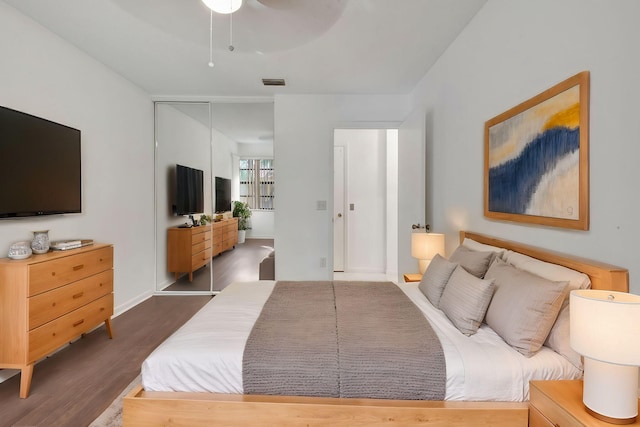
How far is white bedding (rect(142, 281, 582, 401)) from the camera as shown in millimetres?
1386

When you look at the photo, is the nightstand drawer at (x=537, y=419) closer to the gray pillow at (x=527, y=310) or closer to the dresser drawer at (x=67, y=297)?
the gray pillow at (x=527, y=310)

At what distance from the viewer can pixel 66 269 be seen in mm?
2453

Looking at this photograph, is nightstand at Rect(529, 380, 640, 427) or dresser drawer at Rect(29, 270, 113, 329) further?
dresser drawer at Rect(29, 270, 113, 329)

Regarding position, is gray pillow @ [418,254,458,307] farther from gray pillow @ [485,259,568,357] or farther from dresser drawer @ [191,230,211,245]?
dresser drawer @ [191,230,211,245]

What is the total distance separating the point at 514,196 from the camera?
203 centimetres

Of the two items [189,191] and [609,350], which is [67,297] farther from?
[609,350]

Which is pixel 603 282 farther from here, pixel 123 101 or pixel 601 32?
pixel 123 101

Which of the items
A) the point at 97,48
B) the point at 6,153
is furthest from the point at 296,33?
the point at 97,48

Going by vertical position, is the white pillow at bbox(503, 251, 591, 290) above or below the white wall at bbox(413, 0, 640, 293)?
below

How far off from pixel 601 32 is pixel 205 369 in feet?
7.23

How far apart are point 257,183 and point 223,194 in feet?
1.61

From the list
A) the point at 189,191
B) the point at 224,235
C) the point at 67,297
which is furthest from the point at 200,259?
the point at 67,297

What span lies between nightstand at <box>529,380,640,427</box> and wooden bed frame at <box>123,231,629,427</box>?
0.07 metres

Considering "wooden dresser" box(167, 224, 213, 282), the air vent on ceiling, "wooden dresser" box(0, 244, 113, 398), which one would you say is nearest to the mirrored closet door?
"wooden dresser" box(167, 224, 213, 282)
